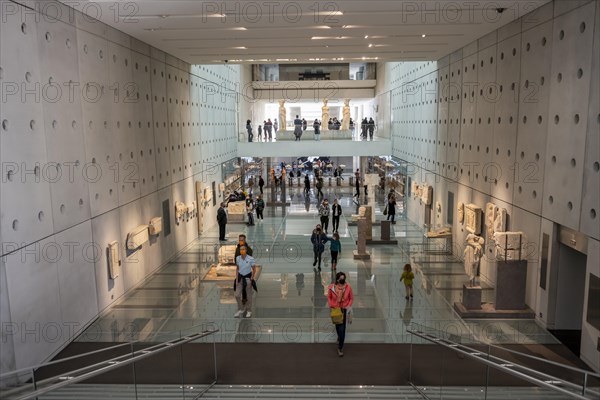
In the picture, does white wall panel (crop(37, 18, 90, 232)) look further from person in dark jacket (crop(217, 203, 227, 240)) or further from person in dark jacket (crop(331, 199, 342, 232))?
person in dark jacket (crop(331, 199, 342, 232))

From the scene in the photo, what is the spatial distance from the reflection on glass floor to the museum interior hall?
0.07 meters

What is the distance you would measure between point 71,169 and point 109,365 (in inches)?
212

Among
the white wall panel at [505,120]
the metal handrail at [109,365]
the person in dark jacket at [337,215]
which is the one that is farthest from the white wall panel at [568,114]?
the person in dark jacket at [337,215]

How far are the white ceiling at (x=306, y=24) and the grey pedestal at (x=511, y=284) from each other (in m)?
5.22

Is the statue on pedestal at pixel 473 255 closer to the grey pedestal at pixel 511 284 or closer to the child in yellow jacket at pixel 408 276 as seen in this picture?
the grey pedestal at pixel 511 284

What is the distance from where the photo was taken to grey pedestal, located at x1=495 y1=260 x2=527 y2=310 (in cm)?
1042

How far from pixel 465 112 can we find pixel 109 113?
10.1 m

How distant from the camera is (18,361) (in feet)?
25.1

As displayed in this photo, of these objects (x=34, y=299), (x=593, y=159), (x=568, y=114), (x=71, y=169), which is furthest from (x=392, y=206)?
(x=34, y=299)

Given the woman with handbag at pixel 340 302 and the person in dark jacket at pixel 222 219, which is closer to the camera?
the woman with handbag at pixel 340 302

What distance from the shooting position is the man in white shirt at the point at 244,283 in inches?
398

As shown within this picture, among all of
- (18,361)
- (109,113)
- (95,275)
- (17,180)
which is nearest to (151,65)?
(109,113)

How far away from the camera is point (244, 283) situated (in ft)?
34.0

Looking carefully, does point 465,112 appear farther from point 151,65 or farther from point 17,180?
point 17,180
